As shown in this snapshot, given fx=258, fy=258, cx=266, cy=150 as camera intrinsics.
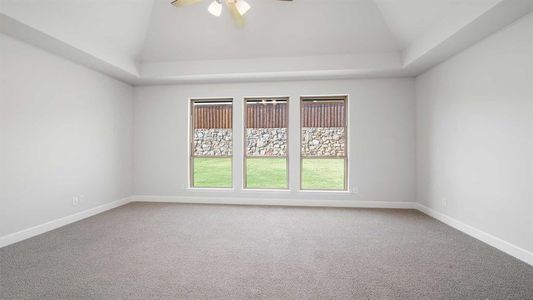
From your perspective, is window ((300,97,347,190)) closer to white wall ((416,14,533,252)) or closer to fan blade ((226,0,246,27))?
white wall ((416,14,533,252))

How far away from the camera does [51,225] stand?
3.63 metres

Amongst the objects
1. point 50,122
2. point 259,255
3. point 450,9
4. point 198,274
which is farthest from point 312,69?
point 50,122

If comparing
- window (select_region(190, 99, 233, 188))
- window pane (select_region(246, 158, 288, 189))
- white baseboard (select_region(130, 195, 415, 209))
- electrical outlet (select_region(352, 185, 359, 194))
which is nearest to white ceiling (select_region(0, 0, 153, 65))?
window (select_region(190, 99, 233, 188))

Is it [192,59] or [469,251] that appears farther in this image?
[192,59]

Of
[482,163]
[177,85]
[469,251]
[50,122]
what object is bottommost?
[469,251]

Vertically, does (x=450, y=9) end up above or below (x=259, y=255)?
above

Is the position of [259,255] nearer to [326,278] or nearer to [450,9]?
[326,278]

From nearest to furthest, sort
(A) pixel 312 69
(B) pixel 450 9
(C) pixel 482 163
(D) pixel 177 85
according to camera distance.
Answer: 1. (B) pixel 450 9
2. (C) pixel 482 163
3. (A) pixel 312 69
4. (D) pixel 177 85

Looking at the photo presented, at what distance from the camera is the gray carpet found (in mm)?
2096

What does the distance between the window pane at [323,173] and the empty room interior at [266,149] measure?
46 millimetres

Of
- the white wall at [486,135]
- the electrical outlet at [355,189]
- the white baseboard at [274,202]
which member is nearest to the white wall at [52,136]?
the white baseboard at [274,202]

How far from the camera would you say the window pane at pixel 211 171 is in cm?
555

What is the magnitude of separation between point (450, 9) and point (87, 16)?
459 centimetres

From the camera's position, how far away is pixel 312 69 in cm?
455
